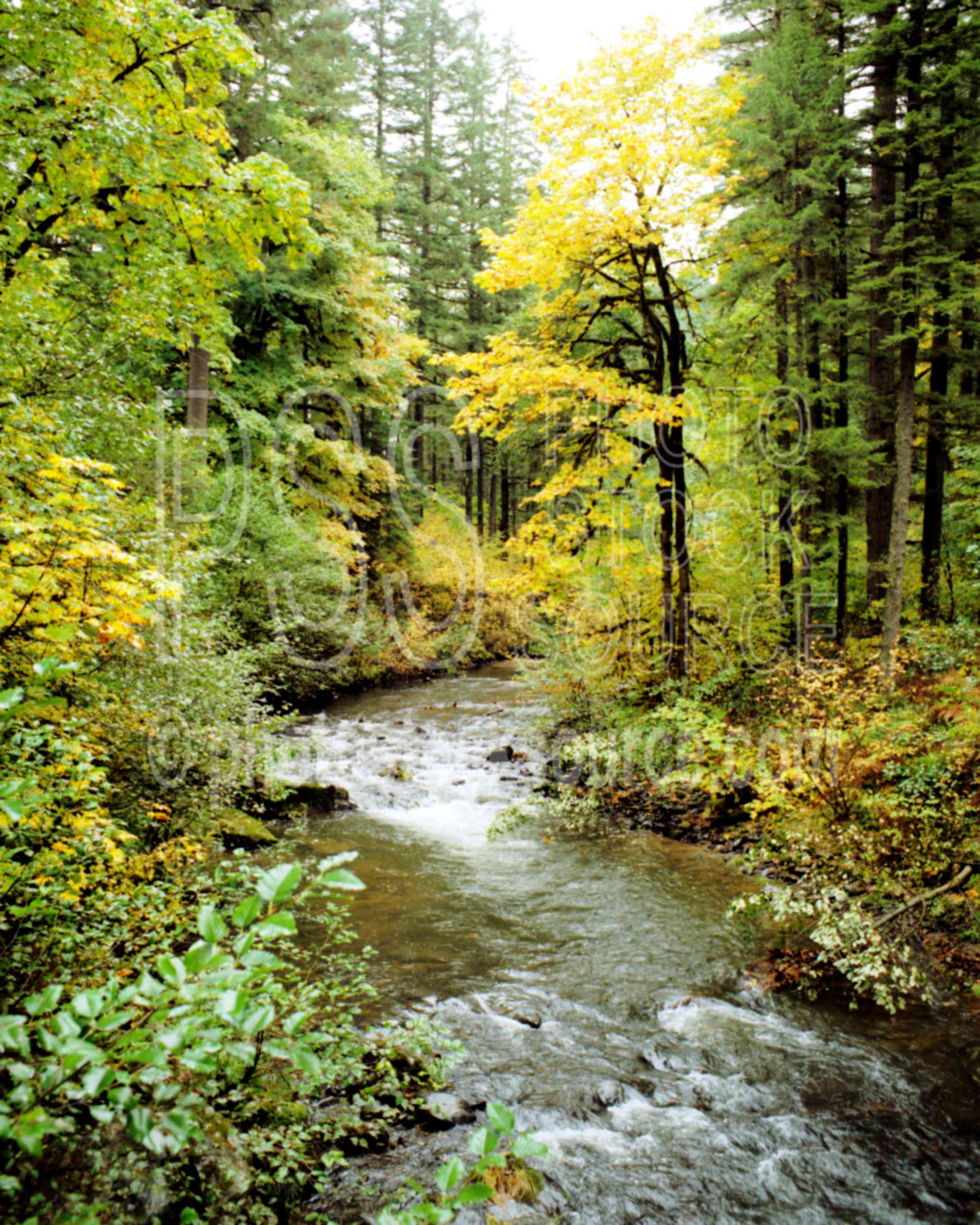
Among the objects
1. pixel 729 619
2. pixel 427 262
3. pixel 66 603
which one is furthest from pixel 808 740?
pixel 427 262

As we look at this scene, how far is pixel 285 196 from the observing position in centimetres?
650

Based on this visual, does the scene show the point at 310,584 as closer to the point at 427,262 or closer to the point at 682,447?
the point at 682,447

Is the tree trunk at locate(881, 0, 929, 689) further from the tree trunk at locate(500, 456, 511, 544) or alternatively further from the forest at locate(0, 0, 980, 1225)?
the tree trunk at locate(500, 456, 511, 544)

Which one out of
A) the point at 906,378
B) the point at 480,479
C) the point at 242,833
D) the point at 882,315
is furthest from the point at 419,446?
the point at 242,833

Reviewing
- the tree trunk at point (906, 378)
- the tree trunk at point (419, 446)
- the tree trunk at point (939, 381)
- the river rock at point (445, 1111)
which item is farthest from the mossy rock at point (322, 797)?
the tree trunk at point (419, 446)

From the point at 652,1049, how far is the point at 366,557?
48.5 feet

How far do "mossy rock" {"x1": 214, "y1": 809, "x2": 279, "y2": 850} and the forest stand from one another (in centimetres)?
7

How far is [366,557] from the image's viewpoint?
18.2 meters

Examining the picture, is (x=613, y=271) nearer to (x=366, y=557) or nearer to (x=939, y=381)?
(x=939, y=381)

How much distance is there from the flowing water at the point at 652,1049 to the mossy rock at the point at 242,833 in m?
0.44

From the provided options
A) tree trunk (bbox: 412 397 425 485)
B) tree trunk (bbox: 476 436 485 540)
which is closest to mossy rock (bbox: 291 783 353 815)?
tree trunk (bbox: 412 397 425 485)

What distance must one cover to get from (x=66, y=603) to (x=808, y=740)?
20.6 feet

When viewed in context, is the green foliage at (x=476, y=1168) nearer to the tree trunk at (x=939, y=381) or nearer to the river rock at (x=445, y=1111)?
the river rock at (x=445, y=1111)

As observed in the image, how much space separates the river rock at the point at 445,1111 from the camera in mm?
3945
